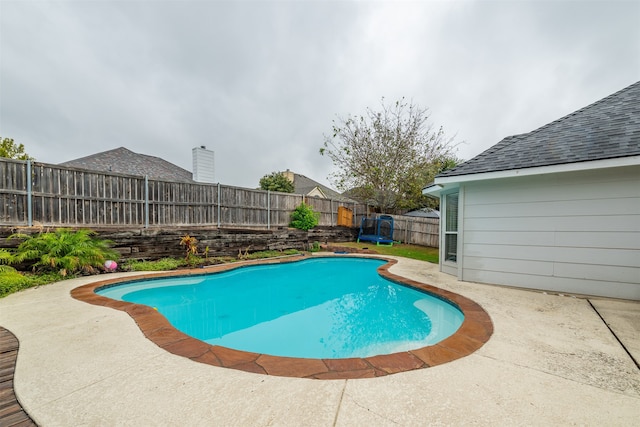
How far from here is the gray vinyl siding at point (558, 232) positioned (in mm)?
3764

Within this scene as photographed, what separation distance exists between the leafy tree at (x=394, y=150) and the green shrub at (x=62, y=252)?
11587mm

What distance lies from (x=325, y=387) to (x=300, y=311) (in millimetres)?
2503

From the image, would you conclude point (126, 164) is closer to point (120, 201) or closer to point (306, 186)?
point (120, 201)

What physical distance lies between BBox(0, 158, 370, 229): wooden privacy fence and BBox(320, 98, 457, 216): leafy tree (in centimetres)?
641

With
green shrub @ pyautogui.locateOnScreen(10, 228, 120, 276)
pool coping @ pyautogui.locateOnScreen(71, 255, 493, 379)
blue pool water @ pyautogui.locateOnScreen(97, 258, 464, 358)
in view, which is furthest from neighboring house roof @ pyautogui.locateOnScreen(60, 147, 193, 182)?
pool coping @ pyautogui.locateOnScreen(71, 255, 493, 379)

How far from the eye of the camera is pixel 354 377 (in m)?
1.83

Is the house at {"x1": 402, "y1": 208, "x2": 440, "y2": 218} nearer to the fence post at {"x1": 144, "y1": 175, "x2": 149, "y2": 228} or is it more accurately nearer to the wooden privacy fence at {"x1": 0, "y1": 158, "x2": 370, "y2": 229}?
the wooden privacy fence at {"x1": 0, "y1": 158, "x2": 370, "y2": 229}

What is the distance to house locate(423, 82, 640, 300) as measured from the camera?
3.76 metres

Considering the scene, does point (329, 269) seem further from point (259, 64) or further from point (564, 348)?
point (259, 64)

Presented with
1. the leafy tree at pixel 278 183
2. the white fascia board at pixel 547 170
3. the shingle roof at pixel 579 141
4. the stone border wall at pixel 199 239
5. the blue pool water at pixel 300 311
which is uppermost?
the leafy tree at pixel 278 183

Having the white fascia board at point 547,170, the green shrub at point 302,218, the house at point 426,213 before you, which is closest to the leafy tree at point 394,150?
the house at point 426,213

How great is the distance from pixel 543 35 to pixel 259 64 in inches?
349

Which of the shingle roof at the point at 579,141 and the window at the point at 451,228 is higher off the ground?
the shingle roof at the point at 579,141

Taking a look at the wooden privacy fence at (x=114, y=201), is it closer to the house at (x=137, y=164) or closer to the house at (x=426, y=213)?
the house at (x=137, y=164)
